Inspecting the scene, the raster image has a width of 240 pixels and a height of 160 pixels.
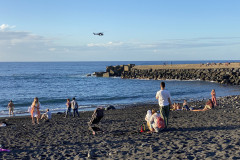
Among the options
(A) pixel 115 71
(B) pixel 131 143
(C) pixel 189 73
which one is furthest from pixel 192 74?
(B) pixel 131 143

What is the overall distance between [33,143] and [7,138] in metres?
1.76

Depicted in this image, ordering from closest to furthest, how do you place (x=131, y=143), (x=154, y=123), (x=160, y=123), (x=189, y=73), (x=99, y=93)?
1. (x=131, y=143)
2. (x=160, y=123)
3. (x=154, y=123)
4. (x=99, y=93)
5. (x=189, y=73)

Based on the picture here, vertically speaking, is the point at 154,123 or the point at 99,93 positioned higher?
the point at 154,123

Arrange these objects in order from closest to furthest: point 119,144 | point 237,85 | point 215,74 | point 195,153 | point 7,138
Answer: point 195,153, point 119,144, point 7,138, point 237,85, point 215,74

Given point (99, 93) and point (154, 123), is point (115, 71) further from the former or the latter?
point (154, 123)

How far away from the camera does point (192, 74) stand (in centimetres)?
5781

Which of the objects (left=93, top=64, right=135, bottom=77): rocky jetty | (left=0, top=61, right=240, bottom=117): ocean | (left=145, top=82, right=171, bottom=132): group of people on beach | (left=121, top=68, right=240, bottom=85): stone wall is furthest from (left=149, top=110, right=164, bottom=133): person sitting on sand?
(left=93, top=64, right=135, bottom=77): rocky jetty

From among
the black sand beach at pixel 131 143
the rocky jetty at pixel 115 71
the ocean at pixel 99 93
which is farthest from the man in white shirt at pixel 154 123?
the rocky jetty at pixel 115 71

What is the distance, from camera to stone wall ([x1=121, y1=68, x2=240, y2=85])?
151ft

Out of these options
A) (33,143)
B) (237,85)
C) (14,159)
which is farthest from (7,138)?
(237,85)

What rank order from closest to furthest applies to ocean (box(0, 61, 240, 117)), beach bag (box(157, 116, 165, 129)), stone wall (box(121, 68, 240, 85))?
1. beach bag (box(157, 116, 165, 129))
2. ocean (box(0, 61, 240, 117))
3. stone wall (box(121, 68, 240, 85))

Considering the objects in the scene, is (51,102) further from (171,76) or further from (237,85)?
(171,76)

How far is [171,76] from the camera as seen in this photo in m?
60.1

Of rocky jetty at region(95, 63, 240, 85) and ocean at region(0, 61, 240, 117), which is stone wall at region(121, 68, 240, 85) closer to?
rocky jetty at region(95, 63, 240, 85)
